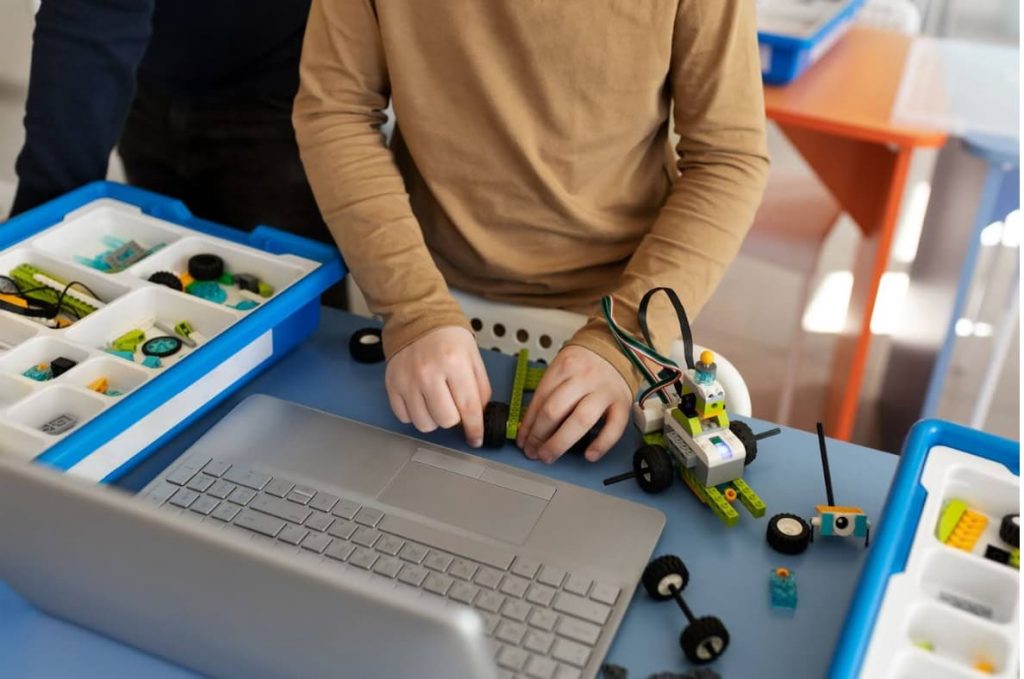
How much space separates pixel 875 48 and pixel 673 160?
2.93ft

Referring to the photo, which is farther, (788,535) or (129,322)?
(129,322)

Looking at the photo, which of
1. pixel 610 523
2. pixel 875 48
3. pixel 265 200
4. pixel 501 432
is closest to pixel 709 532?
pixel 610 523

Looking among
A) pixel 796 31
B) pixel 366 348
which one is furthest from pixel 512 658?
pixel 796 31

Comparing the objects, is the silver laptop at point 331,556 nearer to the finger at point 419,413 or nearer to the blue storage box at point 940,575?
the finger at point 419,413

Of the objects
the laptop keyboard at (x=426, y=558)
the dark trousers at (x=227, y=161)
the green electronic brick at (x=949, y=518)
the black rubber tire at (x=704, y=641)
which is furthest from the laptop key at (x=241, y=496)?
the dark trousers at (x=227, y=161)

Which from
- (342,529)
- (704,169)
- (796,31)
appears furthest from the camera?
(796,31)

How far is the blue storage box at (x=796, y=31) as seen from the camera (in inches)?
58.5

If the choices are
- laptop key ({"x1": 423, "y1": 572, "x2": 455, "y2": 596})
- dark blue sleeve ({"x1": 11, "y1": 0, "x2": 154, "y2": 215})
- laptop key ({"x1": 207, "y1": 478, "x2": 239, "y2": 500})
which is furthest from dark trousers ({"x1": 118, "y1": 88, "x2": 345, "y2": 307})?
laptop key ({"x1": 423, "y1": 572, "x2": 455, "y2": 596})

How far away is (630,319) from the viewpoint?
821 millimetres

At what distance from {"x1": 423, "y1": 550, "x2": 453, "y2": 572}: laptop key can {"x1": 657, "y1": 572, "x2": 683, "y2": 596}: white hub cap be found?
13 centimetres

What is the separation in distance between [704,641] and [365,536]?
0.23 metres

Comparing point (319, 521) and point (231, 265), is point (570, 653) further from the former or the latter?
point (231, 265)

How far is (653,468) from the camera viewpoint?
27.3 inches

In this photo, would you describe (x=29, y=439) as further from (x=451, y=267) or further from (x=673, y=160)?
(x=673, y=160)
